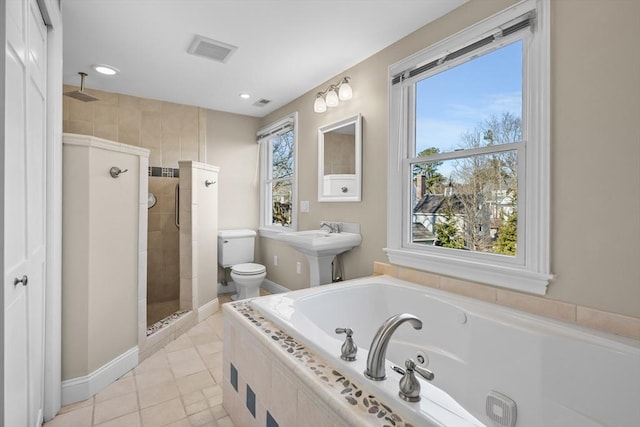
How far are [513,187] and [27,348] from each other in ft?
7.77

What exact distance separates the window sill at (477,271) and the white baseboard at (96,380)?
75.6 inches

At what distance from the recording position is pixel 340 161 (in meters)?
2.87

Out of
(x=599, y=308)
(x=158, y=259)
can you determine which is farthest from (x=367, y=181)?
(x=158, y=259)

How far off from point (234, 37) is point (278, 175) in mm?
1902

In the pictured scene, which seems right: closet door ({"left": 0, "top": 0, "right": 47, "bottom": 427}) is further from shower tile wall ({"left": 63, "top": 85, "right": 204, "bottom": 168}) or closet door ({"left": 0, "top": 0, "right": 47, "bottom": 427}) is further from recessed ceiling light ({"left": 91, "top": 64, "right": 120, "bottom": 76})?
shower tile wall ({"left": 63, "top": 85, "right": 204, "bottom": 168})

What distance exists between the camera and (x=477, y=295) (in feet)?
5.87

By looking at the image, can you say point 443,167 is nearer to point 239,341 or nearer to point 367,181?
point 367,181

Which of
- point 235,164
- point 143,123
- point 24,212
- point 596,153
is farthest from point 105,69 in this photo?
point 596,153

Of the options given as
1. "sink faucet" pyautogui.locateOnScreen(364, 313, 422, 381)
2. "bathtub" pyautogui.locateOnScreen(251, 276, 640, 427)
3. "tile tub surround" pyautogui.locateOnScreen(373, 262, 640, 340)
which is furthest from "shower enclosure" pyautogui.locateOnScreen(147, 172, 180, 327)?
"sink faucet" pyautogui.locateOnScreen(364, 313, 422, 381)

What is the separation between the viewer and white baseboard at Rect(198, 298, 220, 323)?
3049 mm

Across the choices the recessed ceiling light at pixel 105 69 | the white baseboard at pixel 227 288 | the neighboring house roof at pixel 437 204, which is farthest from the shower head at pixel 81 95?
the neighboring house roof at pixel 437 204

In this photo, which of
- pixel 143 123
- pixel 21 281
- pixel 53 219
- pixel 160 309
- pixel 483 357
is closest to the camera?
pixel 21 281

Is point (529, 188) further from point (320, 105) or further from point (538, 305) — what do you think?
point (320, 105)

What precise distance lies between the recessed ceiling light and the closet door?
4.05 feet
